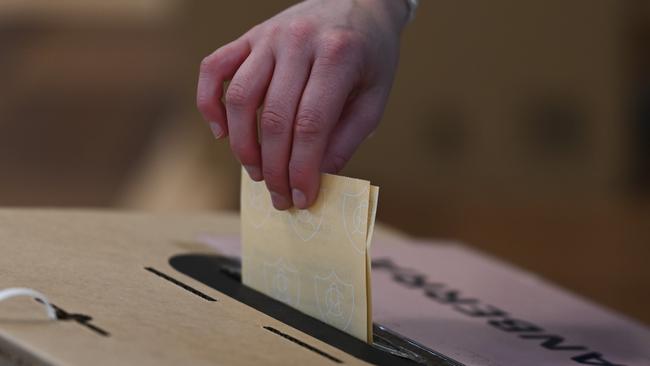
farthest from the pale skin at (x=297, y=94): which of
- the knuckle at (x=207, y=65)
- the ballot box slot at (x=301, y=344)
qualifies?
the ballot box slot at (x=301, y=344)

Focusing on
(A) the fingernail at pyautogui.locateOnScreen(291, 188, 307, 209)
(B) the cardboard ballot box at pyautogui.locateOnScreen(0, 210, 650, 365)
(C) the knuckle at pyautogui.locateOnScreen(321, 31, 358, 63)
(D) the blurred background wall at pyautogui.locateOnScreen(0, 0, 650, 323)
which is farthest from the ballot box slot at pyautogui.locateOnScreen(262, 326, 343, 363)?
(D) the blurred background wall at pyautogui.locateOnScreen(0, 0, 650, 323)

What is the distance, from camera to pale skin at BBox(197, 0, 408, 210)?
31.9 inches

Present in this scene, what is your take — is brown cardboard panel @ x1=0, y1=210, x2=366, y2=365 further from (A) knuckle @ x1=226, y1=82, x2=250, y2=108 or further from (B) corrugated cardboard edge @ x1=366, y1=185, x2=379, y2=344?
(A) knuckle @ x1=226, y1=82, x2=250, y2=108

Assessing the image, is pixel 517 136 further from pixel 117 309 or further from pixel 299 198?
pixel 117 309

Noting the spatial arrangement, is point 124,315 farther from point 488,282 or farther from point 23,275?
point 488,282

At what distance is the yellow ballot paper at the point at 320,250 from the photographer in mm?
781

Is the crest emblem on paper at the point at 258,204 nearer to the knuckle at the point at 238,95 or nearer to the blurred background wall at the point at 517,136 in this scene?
the knuckle at the point at 238,95

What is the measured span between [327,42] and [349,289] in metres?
0.19

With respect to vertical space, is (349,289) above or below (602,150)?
below

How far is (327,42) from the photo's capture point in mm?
832

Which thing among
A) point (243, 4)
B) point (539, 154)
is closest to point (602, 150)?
point (539, 154)

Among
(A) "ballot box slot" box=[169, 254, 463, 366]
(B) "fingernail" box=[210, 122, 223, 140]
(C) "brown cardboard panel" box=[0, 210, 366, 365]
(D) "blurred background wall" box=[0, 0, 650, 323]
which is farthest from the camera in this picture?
(D) "blurred background wall" box=[0, 0, 650, 323]

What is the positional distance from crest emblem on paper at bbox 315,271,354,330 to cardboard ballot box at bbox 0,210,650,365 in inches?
0.6

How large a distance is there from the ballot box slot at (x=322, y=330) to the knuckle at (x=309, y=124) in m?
0.14
